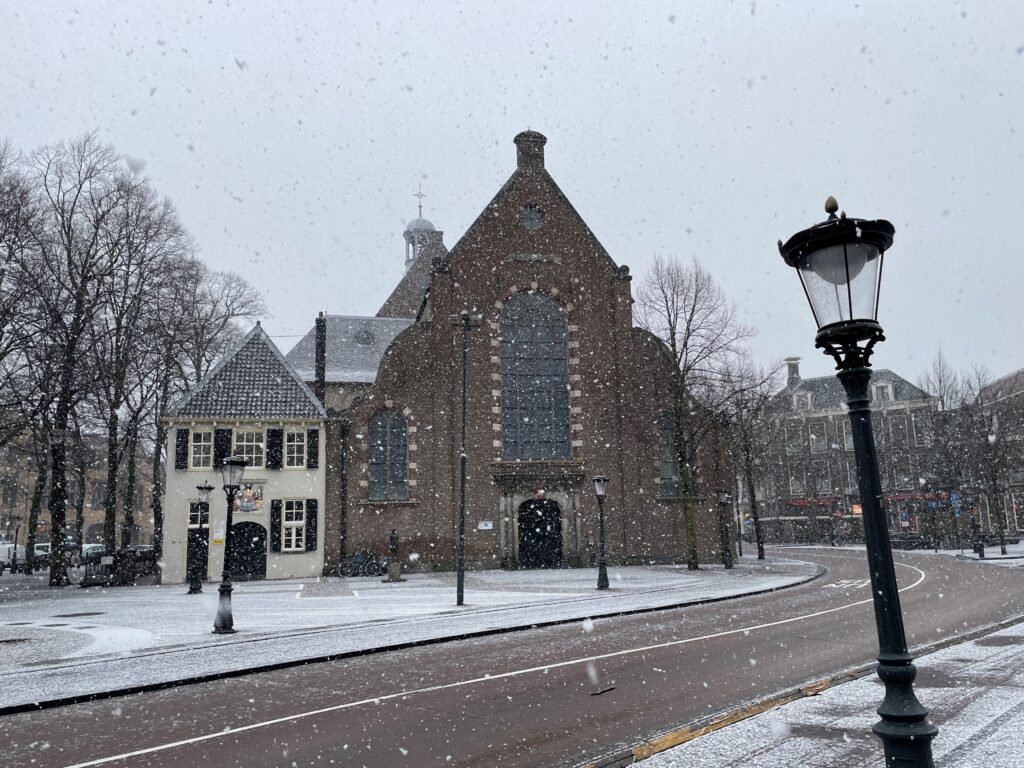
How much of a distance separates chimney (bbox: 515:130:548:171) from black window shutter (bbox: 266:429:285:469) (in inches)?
669

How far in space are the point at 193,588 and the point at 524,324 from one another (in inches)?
706

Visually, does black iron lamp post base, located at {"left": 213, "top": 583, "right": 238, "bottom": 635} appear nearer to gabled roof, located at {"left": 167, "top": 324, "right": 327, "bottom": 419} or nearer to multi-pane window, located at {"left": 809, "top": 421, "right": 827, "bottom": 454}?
gabled roof, located at {"left": 167, "top": 324, "right": 327, "bottom": 419}

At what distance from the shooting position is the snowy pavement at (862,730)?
5.62 metres

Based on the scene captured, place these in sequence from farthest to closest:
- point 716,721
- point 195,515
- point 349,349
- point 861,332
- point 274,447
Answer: point 349,349, point 274,447, point 195,515, point 716,721, point 861,332

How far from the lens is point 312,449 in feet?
105

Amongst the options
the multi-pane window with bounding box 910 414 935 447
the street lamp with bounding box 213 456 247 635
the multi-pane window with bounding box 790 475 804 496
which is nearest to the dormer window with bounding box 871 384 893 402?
the multi-pane window with bounding box 910 414 935 447

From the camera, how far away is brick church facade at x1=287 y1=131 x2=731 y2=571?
3234 centimetres

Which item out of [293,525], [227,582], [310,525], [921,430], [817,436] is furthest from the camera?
[817,436]

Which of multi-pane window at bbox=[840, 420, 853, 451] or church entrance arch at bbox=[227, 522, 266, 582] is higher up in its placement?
multi-pane window at bbox=[840, 420, 853, 451]

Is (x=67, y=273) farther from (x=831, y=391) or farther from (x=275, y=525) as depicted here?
(x=831, y=391)

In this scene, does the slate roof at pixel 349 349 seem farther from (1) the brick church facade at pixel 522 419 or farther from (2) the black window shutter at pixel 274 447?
(2) the black window shutter at pixel 274 447

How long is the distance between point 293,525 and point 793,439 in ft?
152

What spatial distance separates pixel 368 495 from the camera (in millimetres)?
32125

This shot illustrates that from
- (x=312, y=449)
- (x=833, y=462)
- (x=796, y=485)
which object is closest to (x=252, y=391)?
(x=312, y=449)
